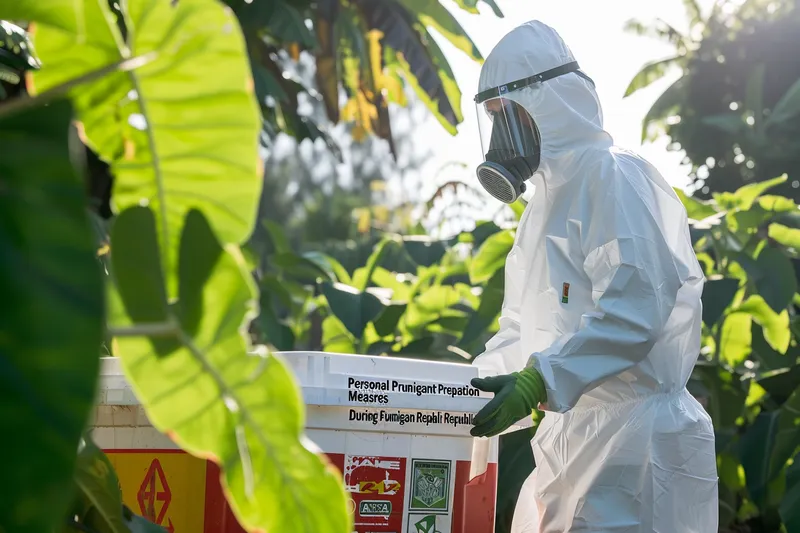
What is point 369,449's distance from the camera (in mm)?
2113

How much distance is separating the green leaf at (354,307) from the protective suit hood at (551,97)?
1.25 m

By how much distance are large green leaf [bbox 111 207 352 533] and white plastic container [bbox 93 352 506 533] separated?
1.09 m

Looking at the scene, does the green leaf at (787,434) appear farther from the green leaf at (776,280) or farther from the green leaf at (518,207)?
the green leaf at (518,207)

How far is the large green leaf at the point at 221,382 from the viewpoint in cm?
84

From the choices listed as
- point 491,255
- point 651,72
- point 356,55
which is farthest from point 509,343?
point 651,72

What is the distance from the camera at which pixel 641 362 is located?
7.70 feet

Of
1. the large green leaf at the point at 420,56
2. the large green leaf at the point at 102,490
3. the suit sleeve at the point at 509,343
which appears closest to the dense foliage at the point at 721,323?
the large green leaf at the point at 420,56

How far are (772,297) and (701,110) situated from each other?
13.4 metres

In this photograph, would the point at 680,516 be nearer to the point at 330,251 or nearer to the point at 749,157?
the point at 330,251

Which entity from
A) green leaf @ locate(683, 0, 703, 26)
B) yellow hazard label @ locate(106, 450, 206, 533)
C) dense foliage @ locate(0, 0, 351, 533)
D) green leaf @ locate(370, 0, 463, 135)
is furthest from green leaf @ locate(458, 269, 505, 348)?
green leaf @ locate(683, 0, 703, 26)

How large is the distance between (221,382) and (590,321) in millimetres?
1465

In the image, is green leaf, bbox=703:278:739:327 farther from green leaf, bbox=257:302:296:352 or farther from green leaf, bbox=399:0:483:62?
green leaf, bbox=257:302:296:352

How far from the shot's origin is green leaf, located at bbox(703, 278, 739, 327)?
→ 3.80 m

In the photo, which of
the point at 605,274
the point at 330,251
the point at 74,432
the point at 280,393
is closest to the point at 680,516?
the point at 605,274
